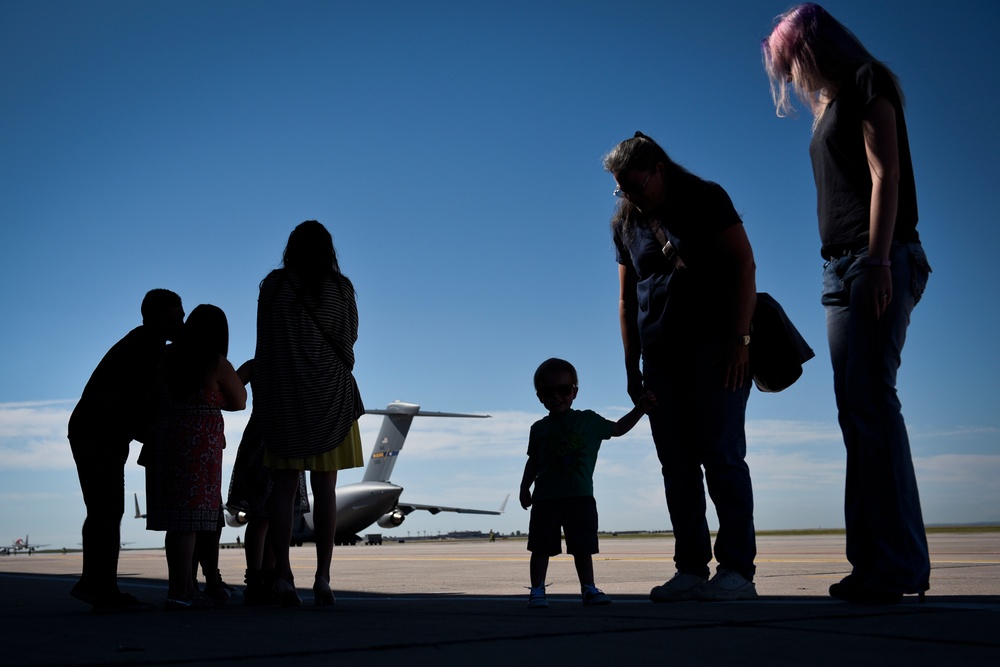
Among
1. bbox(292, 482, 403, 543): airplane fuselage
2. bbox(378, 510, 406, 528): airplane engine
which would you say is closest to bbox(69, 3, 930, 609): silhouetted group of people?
bbox(292, 482, 403, 543): airplane fuselage

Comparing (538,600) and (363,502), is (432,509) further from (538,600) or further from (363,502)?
(538,600)

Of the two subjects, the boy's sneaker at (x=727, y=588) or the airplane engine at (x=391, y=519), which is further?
the airplane engine at (x=391, y=519)

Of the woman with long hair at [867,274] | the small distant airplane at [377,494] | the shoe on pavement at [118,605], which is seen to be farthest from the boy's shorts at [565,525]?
the small distant airplane at [377,494]

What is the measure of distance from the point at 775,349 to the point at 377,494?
84.7ft

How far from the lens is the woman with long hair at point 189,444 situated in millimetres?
3969

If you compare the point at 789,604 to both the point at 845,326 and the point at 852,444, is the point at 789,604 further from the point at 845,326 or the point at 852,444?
the point at 845,326

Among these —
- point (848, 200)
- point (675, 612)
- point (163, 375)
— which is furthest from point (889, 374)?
point (163, 375)

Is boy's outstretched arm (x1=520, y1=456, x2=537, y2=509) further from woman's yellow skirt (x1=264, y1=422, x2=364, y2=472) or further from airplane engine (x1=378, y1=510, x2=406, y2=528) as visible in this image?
airplane engine (x1=378, y1=510, x2=406, y2=528)

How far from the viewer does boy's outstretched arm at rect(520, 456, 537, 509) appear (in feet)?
12.6

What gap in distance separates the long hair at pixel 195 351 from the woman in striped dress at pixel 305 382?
169mm

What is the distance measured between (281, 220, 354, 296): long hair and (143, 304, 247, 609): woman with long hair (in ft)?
1.28

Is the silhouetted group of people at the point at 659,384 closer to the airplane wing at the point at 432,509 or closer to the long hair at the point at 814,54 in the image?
the long hair at the point at 814,54

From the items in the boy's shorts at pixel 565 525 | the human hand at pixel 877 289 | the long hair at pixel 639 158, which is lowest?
the boy's shorts at pixel 565 525

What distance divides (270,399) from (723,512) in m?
1.89
